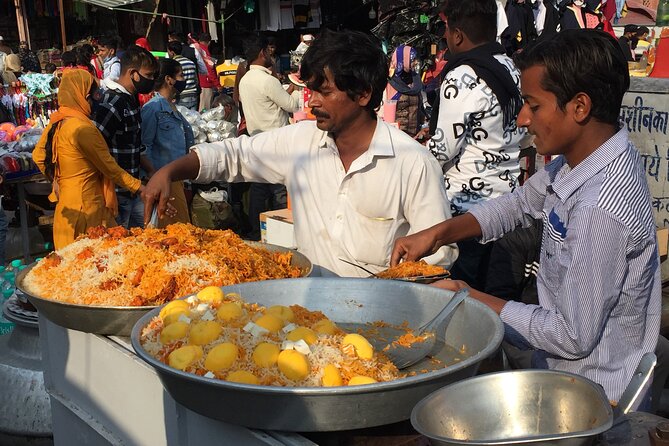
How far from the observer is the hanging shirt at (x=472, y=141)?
3.88m

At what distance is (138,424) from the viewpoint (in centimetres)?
237

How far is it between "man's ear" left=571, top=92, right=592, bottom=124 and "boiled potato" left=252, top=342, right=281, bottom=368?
3.31ft

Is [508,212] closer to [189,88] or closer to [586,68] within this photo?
[586,68]

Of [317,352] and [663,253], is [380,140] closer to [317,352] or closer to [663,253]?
[317,352]

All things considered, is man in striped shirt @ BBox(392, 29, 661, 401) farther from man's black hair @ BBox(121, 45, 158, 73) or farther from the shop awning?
the shop awning

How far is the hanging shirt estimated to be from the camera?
12.7ft

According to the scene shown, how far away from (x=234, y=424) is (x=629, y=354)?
113 cm

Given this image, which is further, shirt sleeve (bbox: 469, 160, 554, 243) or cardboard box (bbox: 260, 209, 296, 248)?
cardboard box (bbox: 260, 209, 296, 248)

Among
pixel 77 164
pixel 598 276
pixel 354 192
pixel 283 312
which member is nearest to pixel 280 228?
pixel 77 164

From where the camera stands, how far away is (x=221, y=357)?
1.71 metres

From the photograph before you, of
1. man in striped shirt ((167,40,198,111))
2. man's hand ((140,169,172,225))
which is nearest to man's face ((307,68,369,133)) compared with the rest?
man's hand ((140,169,172,225))

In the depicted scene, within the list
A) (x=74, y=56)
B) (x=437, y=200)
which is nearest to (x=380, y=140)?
(x=437, y=200)

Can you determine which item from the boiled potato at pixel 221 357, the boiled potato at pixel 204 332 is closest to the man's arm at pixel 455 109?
the boiled potato at pixel 204 332

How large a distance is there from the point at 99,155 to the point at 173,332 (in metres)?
3.98
